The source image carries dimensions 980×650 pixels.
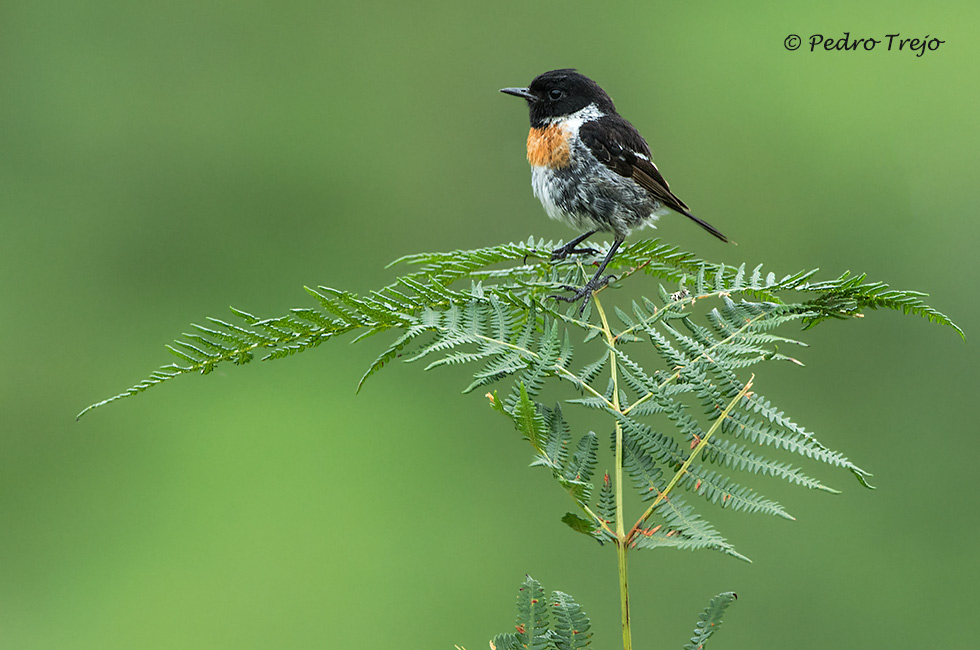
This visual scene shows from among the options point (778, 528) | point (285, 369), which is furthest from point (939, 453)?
point (285, 369)

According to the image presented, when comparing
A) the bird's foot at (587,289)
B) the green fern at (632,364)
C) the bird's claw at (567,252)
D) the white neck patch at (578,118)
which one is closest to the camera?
the green fern at (632,364)

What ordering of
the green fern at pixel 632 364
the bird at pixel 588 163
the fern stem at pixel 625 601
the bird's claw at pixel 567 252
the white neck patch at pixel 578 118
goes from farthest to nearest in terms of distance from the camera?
the white neck patch at pixel 578 118
the bird at pixel 588 163
the bird's claw at pixel 567 252
the green fern at pixel 632 364
the fern stem at pixel 625 601

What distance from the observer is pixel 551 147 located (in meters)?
3.41

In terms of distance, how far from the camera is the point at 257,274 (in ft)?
18.4

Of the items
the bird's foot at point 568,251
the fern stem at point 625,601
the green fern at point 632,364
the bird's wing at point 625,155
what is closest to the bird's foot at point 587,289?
the green fern at point 632,364

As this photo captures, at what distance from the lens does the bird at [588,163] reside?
10.7 ft

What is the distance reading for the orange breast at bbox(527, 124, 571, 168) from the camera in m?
3.36

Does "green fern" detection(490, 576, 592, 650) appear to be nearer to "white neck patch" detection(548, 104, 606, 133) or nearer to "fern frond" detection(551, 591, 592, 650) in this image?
"fern frond" detection(551, 591, 592, 650)

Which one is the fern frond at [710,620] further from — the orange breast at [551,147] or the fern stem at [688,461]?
the orange breast at [551,147]

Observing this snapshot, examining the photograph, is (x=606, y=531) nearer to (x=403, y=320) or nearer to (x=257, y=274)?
(x=403, y=320)

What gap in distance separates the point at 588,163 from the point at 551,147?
7.5 inches

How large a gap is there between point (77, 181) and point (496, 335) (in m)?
5.19

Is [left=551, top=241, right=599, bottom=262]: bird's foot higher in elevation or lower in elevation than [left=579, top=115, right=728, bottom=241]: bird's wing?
lower

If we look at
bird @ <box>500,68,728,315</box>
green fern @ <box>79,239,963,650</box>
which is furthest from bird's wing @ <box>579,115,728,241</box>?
green fern @ <box>79,239,963,650</box>
